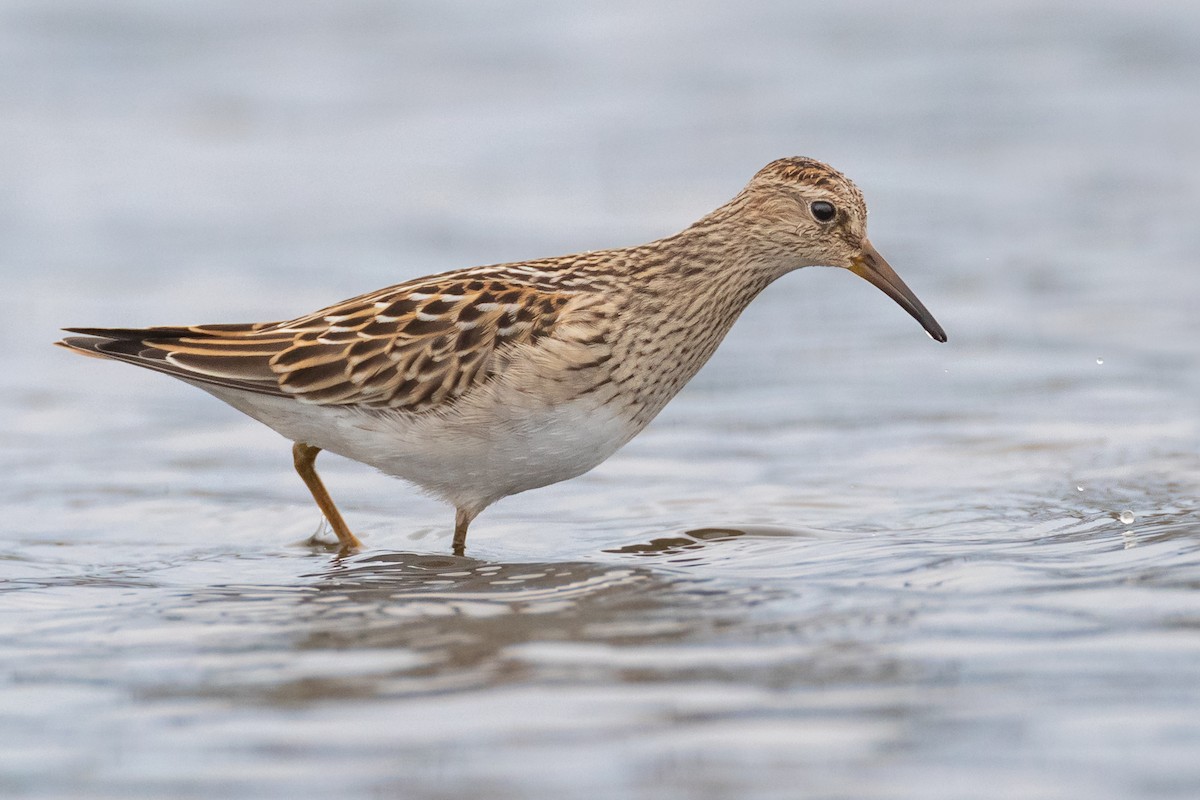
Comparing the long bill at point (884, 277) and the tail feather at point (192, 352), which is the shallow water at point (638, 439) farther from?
the long bill at point (884, 277)

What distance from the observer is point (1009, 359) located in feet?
37.4

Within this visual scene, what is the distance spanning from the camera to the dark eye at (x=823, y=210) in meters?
8.11

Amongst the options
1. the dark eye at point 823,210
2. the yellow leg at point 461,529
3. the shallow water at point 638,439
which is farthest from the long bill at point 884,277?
the yellow leg at point 461,529

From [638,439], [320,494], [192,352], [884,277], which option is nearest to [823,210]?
[884,277]

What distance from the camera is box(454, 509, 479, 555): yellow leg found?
316 inches

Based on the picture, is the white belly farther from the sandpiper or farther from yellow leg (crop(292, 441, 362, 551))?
yellow leg (crop(292, 441, 362, 551))

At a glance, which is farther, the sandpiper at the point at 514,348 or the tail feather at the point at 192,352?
the tail feather at the point at 192,352

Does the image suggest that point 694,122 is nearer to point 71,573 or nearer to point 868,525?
point 868,525

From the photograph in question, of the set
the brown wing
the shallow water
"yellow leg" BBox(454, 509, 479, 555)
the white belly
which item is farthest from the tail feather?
"yellow leg" BBox(454, 509, 479, 555)

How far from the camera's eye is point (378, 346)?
7996 mm

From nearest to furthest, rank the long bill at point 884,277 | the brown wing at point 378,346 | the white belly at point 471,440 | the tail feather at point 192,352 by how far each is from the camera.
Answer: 1. the white belly at point 471,440
2. the brown wing at point 378,346
3. the tail feather at point 192,352
4. the long bill at point 884,277

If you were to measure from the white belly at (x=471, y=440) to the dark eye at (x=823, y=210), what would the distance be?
1345mm

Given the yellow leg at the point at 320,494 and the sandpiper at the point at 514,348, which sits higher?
the sandpiper at the point at 514,348

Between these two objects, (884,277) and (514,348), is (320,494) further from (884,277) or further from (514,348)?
(884,277)
